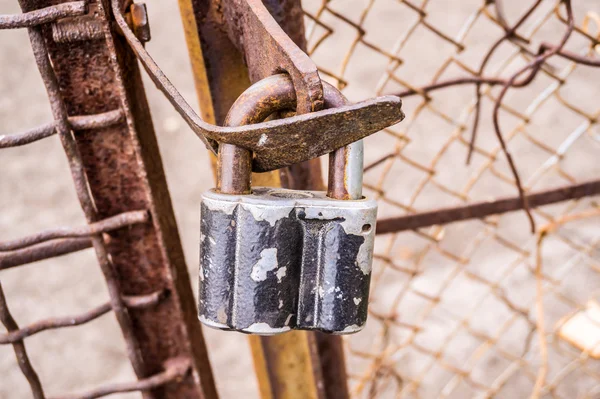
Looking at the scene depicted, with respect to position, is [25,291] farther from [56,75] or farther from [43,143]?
[56,75]

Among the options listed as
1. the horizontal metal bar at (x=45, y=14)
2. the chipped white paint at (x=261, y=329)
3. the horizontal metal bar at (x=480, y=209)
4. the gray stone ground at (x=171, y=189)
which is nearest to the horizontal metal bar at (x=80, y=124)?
the horizontal metal bar at (x=45, y=14)

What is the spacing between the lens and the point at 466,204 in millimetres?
1241

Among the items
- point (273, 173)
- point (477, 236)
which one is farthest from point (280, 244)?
point (477, 236)

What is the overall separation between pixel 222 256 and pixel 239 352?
196 cm

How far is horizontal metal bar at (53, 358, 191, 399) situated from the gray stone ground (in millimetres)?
1447

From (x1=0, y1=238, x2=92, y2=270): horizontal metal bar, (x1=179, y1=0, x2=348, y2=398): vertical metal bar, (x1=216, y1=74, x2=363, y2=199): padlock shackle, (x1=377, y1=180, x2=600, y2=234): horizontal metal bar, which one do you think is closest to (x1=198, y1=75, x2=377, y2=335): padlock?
(x1=216, y1=74, x2=363, y2=199): padlock shackle

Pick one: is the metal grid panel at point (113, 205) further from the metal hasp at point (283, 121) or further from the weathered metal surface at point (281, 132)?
the weathered metal surface at point (281, 132)

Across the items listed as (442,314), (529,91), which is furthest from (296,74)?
(529,91)

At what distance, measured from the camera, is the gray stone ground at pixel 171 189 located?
2373 mm

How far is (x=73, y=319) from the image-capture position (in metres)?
0.81

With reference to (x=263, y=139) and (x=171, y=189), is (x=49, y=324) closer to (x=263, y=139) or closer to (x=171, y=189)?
(x=263, y=139)

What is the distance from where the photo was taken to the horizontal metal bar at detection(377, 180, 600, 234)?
1.21 m

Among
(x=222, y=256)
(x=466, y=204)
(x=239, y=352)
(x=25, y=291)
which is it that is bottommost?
(x=239, y=352)

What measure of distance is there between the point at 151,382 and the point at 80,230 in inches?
11.9
